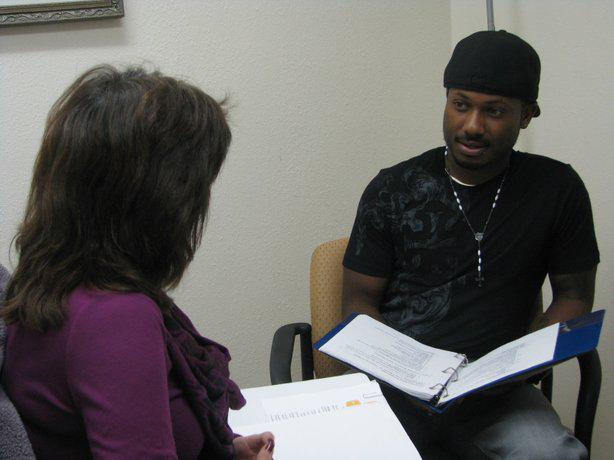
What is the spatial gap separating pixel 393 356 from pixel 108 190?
0.83m

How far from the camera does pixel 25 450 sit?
2.12ft

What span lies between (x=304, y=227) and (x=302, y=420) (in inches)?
40.7

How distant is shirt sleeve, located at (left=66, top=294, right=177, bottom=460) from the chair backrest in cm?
100

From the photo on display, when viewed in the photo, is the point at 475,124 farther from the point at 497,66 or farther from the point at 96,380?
the point at 96,380

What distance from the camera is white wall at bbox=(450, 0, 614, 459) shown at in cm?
170

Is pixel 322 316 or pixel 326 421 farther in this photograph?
pixel 322 316

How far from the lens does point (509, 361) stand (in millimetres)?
1203

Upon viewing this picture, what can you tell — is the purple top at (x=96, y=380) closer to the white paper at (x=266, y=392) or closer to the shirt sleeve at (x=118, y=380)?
the shirt sleeve at (x=118, y=380)

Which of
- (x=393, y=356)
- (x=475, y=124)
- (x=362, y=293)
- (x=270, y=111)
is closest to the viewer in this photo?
(x=393, y=356)

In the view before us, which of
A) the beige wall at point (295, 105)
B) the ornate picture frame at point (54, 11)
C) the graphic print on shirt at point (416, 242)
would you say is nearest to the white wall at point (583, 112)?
the beige wall at point (295, 105)

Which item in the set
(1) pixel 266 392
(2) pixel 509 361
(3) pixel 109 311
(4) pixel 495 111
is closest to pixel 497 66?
(4) pixel 495 111

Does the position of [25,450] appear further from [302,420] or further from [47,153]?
[302,420]

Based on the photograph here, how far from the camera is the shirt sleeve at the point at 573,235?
1.49 meters

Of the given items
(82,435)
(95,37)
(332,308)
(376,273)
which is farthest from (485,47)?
(82,435)
